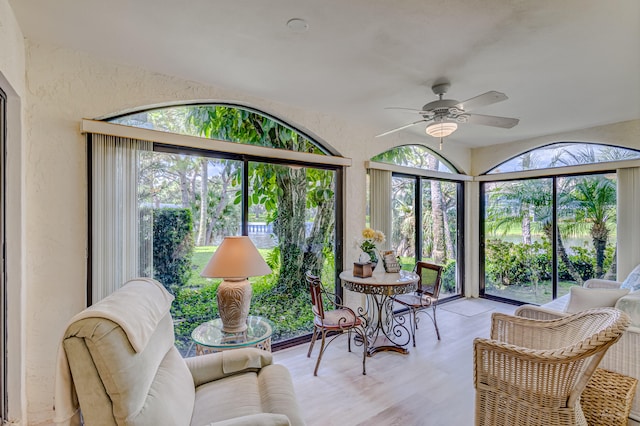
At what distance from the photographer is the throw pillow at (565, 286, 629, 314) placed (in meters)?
2.32

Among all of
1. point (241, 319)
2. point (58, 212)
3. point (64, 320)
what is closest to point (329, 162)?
point (241, 319)

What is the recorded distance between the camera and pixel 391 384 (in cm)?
270

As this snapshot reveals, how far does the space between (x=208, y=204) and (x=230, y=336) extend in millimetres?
1294

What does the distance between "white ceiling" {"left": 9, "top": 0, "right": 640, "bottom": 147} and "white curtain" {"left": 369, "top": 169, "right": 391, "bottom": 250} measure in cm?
111

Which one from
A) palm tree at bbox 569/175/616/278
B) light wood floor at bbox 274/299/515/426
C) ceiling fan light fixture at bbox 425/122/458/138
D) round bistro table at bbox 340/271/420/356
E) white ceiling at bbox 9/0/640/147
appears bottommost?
light wood floor at bbox 274/299/515/426

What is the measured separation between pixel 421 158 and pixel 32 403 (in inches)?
194

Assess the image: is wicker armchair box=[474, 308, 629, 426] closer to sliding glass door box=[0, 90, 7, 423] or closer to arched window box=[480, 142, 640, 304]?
sliding glass door box=[0, 90, 7, 423]

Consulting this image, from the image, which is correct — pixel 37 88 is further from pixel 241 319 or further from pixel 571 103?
pixel 571 103

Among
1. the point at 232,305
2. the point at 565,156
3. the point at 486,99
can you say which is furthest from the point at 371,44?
the point at 565,156

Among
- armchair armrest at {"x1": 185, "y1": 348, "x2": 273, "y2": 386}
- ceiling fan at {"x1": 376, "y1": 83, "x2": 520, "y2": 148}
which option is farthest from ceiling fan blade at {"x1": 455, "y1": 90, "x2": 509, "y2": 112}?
armchair armrest at {"x1": 185, "y1": 348, "x2": 273, "y2": 386}

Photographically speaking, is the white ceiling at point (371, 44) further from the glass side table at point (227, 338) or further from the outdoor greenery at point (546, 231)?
the glass side table at point (227, 338)

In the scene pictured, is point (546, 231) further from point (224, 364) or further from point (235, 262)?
point (224, 364)

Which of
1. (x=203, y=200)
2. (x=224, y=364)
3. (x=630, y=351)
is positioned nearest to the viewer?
(x=224, y=364)

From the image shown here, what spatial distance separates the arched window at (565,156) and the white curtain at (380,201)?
7.71ft
